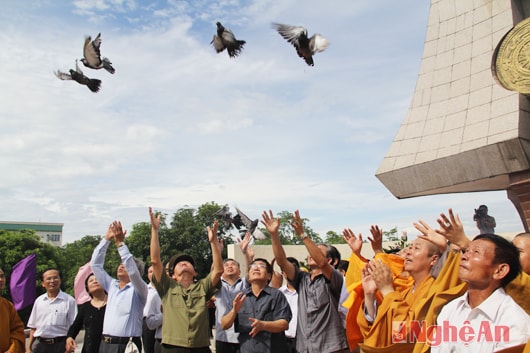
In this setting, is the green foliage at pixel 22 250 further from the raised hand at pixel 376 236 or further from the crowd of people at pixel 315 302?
the raised hand at pixel 376 236

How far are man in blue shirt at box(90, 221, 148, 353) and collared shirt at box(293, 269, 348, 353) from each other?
1.69 m

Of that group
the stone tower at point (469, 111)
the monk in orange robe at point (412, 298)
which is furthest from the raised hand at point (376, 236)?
the stone tower at point (469, 111)

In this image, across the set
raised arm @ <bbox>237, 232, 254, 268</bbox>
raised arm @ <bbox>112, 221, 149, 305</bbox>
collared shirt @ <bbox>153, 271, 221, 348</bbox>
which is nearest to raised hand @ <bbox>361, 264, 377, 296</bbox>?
collared shirt @ <bbox>153, 271, 221, 348</bbox>

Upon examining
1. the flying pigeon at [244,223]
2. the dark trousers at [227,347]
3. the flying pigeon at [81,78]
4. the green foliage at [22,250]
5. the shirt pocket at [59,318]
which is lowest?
the dark trousers at [227,347]

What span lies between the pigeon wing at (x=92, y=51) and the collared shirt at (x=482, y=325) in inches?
197

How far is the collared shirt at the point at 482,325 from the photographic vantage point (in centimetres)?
238

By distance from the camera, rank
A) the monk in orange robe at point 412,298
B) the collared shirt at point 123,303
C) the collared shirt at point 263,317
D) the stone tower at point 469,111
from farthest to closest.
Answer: the stone tower at point 469,111 < the collared shirt at point 123,303 < the collared shirt at point 263,317 < the monk in orange robe at point 412,298

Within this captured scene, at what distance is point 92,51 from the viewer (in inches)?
243

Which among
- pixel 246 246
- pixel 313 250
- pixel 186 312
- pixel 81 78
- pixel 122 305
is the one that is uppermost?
pixel 81 78

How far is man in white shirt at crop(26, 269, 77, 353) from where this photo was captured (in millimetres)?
5926

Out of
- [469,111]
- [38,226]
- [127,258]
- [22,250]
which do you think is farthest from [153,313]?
→ [38,226]

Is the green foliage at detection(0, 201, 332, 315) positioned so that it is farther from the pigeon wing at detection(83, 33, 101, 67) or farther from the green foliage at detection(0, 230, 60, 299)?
the pigeon wing at detection(83, 33, 101, 67)

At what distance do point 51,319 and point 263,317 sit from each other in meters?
2.77

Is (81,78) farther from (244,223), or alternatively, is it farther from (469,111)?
(469,111)
